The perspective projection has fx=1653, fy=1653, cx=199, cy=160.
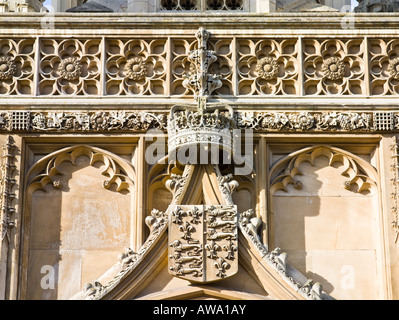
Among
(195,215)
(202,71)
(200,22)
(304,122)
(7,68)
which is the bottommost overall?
(195,215)

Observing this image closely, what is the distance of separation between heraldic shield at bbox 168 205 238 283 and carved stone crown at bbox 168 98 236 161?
A: 3.08 ft

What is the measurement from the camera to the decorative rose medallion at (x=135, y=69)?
24562mm

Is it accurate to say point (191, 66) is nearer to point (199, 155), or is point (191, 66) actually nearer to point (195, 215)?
point (199, 155)

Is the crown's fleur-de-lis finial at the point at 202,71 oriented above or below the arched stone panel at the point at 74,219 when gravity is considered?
above

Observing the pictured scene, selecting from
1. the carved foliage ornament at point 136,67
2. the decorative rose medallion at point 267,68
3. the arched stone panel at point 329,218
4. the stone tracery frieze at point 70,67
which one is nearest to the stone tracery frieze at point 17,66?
the stone tracery frieze at point 70,67

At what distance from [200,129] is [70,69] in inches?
93.5

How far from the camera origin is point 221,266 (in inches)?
900

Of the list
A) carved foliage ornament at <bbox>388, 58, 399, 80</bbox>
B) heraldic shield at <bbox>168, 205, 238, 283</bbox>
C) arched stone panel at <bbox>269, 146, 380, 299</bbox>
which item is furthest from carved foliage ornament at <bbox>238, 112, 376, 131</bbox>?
heraldic shield at <bbox>168, 205, 238, 283</bbox>

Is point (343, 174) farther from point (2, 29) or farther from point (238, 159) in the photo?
point (2, 29)

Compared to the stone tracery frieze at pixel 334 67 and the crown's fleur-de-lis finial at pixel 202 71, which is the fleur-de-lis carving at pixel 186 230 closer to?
the crown's fleur-de-lis finial at pixel 202 71

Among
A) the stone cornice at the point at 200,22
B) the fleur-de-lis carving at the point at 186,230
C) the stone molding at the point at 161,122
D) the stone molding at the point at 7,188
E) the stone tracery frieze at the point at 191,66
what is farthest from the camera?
the stone cornice at the point at 200,22

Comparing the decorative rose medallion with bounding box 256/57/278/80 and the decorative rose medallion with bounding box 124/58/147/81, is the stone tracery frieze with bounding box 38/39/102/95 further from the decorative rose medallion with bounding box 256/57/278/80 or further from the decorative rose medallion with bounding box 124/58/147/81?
the decorative rose medallion with bounding box 256/57/278/80

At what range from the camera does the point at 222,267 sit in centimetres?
2288

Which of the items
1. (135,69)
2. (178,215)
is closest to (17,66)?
(135,69)
